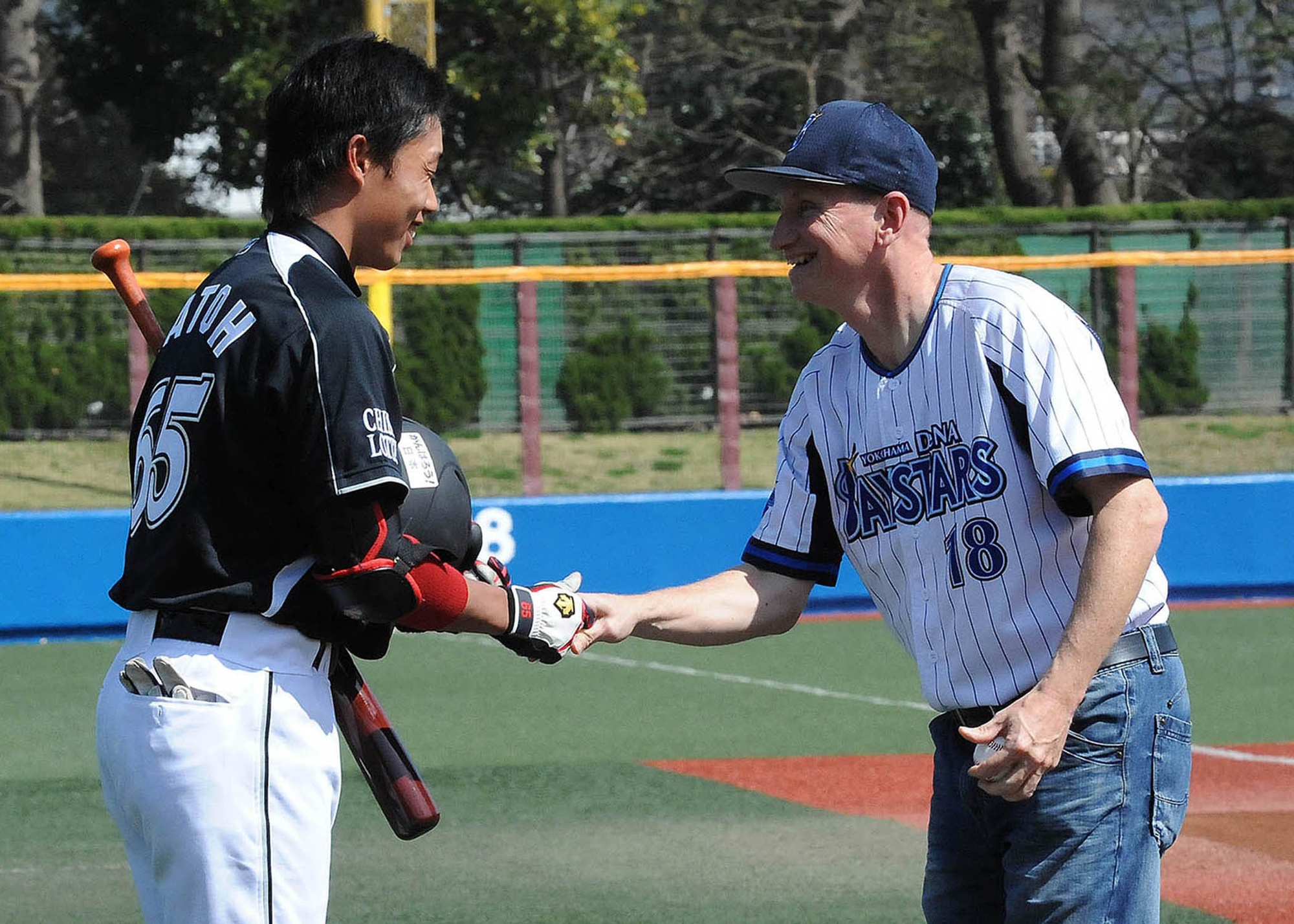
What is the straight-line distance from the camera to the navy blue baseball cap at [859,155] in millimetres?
3332

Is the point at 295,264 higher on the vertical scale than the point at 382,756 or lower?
higher

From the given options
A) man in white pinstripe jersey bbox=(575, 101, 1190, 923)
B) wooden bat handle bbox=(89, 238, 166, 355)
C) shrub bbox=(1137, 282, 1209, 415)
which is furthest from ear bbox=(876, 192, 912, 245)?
shrub bbox=(1137, 282, 1209, 415)

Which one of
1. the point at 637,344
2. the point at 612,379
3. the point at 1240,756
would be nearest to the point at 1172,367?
the point at 637,344

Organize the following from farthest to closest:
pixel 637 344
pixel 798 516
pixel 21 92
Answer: pixel 21 92 → pixel 637 344 → pixel 798 516

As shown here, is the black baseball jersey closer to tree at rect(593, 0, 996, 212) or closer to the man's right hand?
the man's right hand

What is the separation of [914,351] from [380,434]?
1.06 meters

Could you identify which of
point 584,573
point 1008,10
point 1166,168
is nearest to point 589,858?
point 584,573

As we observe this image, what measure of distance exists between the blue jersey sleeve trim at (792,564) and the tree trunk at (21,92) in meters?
25.0

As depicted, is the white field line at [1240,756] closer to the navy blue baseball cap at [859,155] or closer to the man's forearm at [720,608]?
the man's forearm at [720,608]

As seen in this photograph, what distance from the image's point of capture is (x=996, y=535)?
3.21 metres

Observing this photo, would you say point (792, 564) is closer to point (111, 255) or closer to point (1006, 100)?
point (111, 255)

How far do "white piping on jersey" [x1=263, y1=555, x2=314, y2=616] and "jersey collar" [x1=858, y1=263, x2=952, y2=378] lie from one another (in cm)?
118

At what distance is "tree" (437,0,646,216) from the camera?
75.8 ft

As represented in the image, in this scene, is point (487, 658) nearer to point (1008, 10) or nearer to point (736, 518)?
point (736, 518)
